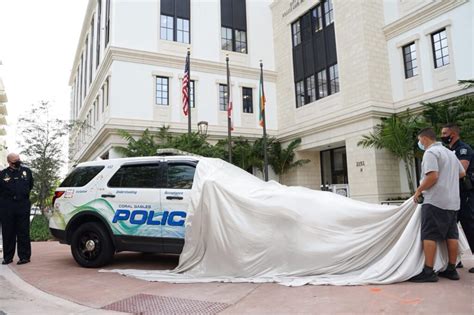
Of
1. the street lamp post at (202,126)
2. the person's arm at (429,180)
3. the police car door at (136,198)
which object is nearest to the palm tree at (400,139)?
the street lamp post at (202,126)

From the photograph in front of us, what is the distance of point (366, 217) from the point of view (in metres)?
5.23

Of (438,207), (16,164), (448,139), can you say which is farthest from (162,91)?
(438,207)

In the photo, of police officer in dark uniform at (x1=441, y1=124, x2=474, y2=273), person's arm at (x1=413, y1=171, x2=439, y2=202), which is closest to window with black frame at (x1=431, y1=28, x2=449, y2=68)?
police officer in dark uniform at (x1=441, y1=124, x2=474, y2=273)

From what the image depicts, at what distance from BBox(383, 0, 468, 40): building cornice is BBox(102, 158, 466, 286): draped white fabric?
13.9m

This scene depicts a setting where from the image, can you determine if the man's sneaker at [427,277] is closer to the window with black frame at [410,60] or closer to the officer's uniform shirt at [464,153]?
the officer's uniform shirt at [464,153]

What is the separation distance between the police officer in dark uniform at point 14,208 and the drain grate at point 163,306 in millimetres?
3816

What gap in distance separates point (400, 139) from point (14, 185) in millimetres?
13984

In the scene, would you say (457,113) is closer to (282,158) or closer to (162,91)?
(282,158)

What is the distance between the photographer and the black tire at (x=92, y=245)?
6.52 metres

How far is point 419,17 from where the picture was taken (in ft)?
54.4

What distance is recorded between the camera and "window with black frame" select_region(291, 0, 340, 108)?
20089 mm

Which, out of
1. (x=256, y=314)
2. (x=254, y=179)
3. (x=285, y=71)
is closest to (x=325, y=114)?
(x=285, y=71)

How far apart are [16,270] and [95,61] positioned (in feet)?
74.7

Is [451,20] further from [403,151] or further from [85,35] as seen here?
[85,35]
